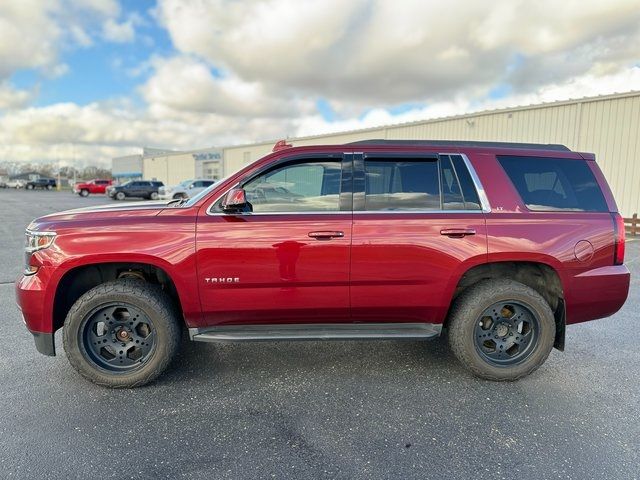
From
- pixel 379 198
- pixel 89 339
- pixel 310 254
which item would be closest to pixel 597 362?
pixel 379 198

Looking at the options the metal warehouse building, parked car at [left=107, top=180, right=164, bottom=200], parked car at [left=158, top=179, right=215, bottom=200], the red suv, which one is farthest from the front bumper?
parked car at [left=107, top=180, right=164, bottom=200]

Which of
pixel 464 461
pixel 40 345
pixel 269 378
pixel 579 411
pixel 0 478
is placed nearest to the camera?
pixel 0 478

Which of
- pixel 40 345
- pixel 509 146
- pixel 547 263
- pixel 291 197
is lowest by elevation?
pixel 40 345

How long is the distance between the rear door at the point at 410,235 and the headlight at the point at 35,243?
2.33 metres

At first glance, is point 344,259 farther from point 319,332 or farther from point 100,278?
point 100,278

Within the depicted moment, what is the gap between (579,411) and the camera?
9.68 ft

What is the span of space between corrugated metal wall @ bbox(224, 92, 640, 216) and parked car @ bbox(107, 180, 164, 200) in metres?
23.3

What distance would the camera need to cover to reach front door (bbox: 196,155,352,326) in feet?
10.1

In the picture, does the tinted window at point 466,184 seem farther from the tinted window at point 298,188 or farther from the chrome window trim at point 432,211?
the tinted window at point 298,188

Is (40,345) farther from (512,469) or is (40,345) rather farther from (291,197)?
(512,469)

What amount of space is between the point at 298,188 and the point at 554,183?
7.35ft

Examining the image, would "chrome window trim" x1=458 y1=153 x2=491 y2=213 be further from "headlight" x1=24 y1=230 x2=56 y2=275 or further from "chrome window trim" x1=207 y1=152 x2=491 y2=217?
"headlight" x1=24 y1=230 x2=56 y2=275

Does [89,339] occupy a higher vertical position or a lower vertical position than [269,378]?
higher

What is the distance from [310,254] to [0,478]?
227 centimetres
